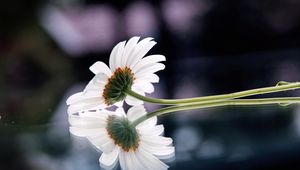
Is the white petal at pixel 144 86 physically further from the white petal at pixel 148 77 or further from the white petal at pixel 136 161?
the white petal at pixel 136 161

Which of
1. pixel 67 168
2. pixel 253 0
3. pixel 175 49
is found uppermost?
pixel 253 0

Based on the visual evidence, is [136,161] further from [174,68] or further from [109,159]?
[174,68]

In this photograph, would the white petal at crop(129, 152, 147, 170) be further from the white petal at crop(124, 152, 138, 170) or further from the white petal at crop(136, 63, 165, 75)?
the white petal at crop(136, 63, 165, 75)

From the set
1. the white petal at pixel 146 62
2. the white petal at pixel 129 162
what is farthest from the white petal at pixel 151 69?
the white petal at pixel 129 162

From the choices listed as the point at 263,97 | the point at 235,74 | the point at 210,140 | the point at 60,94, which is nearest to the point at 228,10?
the point at 235,74

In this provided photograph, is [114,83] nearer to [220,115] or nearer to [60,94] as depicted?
[220,115]

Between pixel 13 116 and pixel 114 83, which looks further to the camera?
pixel 13 116

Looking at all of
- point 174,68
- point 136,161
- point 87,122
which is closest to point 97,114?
point 87,122
